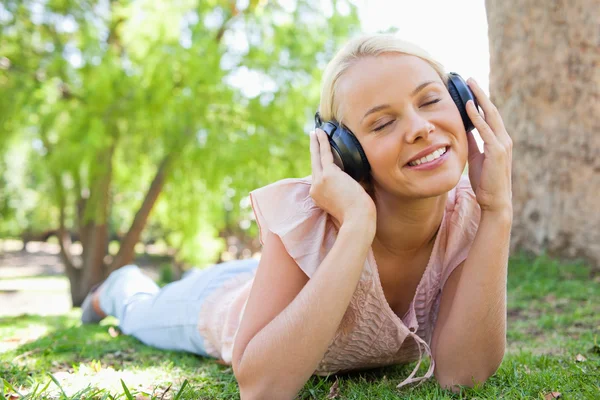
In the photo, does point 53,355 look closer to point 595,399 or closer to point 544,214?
point 595,399

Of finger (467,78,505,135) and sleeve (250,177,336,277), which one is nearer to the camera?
sleeve (250,177,336,277)

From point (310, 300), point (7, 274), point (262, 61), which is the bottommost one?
point (7, 274)

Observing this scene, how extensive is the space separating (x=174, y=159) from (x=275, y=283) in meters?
8.65

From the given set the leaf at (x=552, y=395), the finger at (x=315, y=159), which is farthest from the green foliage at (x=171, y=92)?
the leaf at (x=552, y=395)

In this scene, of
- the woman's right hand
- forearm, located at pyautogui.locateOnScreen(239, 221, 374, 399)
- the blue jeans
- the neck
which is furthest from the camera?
the blue jeans

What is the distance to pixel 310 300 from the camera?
1801 mm

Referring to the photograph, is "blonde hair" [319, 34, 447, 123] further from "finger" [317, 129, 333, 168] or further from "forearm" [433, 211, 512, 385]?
"forearm" [433, 211, 512, 385]

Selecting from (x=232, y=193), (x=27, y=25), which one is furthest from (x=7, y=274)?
(x=232, y=193)

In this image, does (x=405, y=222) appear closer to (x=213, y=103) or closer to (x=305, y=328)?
(x=305, y=328)

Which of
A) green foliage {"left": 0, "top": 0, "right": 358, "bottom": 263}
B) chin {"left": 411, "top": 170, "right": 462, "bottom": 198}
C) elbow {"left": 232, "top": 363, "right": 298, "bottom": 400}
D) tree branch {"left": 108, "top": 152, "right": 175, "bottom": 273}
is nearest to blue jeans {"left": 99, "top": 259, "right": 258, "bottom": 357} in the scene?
elbow {"left": 232, "top": 363, "right": 298, "bottom": 400}

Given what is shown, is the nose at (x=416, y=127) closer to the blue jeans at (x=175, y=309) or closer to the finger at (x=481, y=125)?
the finger at (x=481, y=125)

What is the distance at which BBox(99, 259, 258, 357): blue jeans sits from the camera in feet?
11.2

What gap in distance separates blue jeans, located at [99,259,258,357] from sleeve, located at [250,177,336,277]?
1.49 meters

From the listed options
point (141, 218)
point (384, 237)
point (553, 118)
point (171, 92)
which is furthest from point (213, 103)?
point (384, 237)
